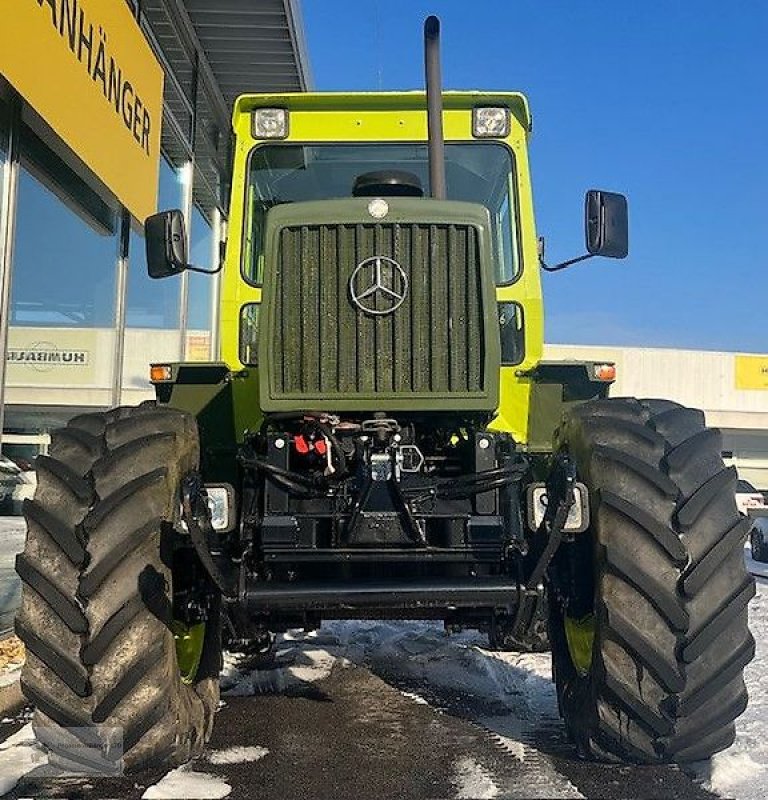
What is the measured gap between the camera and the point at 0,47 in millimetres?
5387

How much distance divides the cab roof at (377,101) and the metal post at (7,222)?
6.30ft

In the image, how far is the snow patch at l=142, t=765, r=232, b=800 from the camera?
3404 mm

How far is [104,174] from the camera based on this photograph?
24.4ft

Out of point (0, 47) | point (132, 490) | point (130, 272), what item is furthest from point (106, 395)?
point (132, 490)

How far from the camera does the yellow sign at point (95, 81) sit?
19.0 ft

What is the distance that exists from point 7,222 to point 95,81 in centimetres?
165

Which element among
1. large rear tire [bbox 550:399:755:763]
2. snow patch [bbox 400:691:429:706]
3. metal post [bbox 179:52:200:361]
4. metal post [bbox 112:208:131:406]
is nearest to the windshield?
large rear tire [bbox 550:399:755:763]

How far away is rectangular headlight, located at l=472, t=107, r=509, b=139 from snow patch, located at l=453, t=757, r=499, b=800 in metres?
3.07

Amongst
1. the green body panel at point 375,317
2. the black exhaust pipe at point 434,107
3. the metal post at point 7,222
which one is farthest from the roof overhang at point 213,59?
the green body panel at point 375,317

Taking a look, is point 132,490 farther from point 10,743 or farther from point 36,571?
point 10,743

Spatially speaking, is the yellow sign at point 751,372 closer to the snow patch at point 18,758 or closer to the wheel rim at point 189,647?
the wheel rim at point 189,647

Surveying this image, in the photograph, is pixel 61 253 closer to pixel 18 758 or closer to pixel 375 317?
pixel 375 317

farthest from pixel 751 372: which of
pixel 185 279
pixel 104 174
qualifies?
pixel 104 174

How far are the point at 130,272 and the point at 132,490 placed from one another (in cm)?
581
